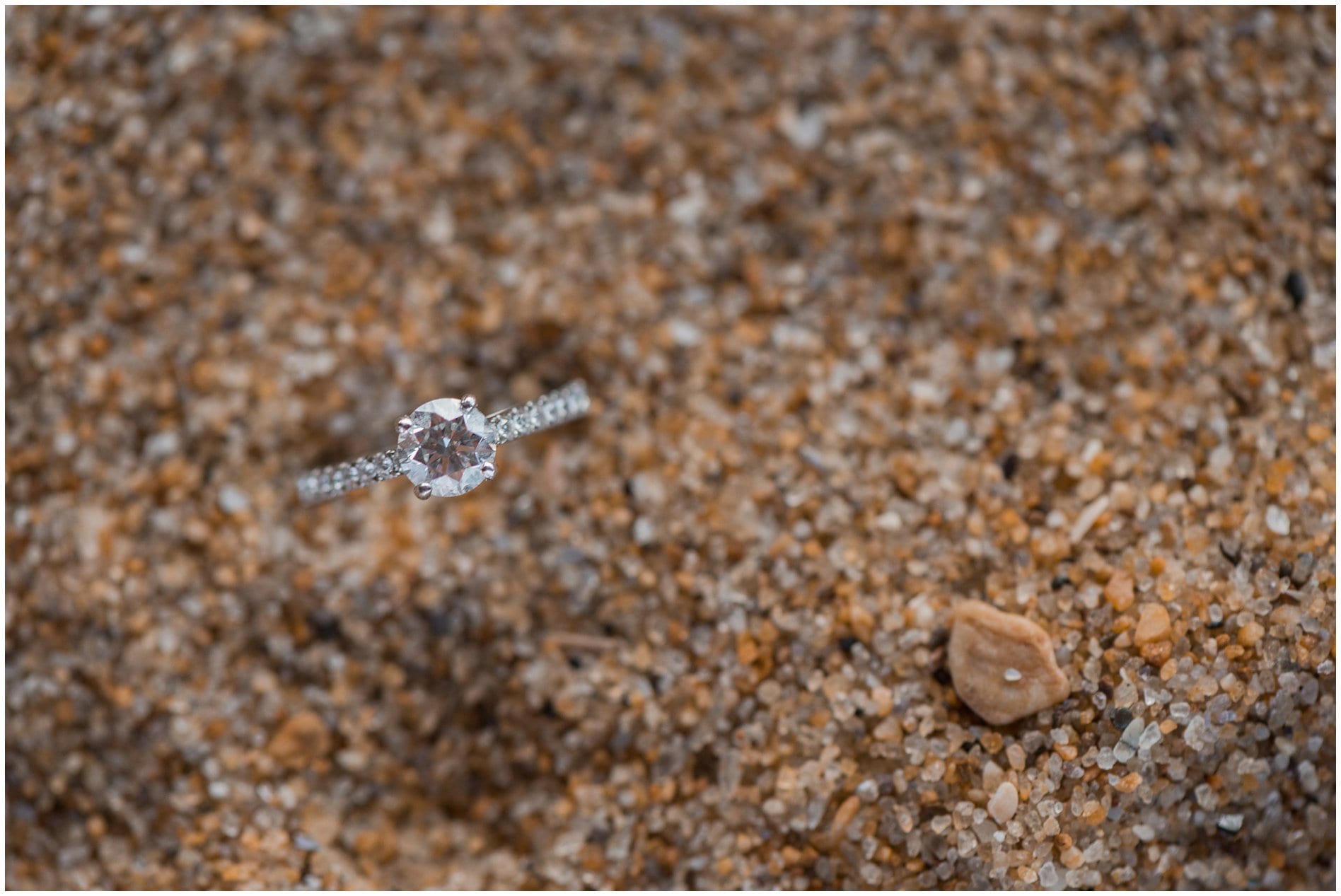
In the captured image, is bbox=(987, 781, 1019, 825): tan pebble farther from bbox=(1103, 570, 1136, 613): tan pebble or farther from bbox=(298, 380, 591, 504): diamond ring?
bbox=(298, 380, 591, 504): diamond ring

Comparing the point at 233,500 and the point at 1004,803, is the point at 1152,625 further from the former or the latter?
the point at 233,500

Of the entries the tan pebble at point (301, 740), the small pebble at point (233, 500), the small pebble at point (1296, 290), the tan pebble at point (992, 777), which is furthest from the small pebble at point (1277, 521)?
the small pebble at point (233, 500)

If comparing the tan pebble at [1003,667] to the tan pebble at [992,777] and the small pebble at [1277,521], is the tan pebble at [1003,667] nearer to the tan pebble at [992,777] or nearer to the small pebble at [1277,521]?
the tan pebble at [992,777]

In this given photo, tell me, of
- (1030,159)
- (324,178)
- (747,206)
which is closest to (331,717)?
(324,178)

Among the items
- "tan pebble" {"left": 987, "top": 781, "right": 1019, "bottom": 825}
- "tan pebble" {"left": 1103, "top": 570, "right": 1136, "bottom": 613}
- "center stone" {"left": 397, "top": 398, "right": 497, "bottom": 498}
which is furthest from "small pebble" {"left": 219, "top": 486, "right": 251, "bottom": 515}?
"tan pebble" {"left": 1103, "top": 570, "right": 1136, "bottom": 613}

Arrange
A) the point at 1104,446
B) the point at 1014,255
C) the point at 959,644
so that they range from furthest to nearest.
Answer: the point at 1014,255, the point at 1104,446, the point at 959,644

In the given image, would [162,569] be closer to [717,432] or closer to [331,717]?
[331,717]
